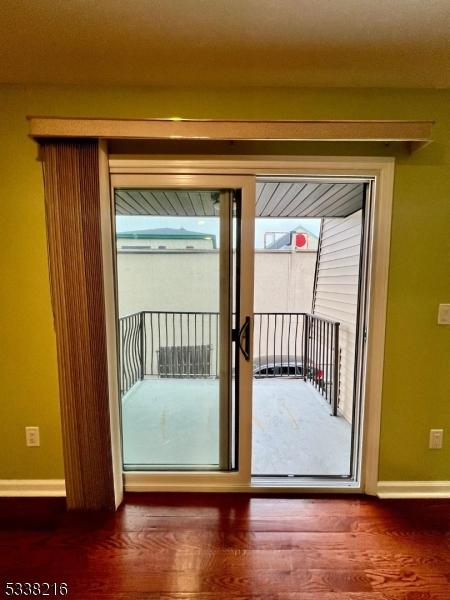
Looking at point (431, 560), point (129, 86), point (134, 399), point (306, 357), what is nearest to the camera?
point (431, 560)

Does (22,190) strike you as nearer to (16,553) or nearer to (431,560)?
(16,553)

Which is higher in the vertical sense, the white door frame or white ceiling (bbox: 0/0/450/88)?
white ceiling (bbox: 0/0/450/88)

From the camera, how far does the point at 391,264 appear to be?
1532mm

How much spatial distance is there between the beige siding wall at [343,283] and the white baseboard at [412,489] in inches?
42.0

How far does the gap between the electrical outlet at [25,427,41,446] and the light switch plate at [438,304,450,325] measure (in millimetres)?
2525

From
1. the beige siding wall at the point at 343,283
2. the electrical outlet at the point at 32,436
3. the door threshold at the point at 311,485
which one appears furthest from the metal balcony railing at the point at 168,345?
the beige siding wall at the point at 343,283

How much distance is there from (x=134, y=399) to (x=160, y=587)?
933 mm

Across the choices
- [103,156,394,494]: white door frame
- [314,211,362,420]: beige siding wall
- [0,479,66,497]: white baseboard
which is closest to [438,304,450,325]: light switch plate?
[103,156,394,494]: white door frame

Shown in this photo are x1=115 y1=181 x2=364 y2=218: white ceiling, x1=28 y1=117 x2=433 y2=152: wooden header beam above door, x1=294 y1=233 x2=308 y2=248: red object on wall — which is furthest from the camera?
x1=294 y1=233 x2=308 y2=248: red object on wall

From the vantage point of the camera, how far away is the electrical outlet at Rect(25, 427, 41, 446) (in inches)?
63.5

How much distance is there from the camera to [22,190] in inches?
58.2

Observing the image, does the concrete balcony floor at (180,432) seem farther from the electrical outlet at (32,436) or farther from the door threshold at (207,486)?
the electrical outlet at (32,436)

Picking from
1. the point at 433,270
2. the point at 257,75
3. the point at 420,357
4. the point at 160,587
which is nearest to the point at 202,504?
the point at 160,587

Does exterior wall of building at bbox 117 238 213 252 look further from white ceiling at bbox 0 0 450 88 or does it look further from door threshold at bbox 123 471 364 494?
door threshold at bbox 123 471 364 494
